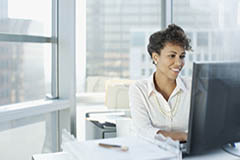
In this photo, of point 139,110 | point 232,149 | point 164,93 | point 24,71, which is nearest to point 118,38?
point 24,71

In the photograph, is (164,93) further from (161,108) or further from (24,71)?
(24,71)

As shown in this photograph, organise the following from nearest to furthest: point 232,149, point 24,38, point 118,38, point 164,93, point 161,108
A: point 232,149
point 161,108
point 164,93
point 24,38
point 118,38

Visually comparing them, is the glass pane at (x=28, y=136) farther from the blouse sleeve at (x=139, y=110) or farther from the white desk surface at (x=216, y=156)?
the white desk surface at (x=216, y=156)

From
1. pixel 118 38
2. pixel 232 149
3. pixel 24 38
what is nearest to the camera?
pixel 232 149

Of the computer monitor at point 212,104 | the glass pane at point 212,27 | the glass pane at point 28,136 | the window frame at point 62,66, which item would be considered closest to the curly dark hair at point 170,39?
the glass pane at point 212,27

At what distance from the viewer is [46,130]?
276cm

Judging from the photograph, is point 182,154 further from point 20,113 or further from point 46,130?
point 46,130

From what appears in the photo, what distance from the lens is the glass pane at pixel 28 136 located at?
2.39m

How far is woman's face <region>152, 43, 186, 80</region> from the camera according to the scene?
2.13 m

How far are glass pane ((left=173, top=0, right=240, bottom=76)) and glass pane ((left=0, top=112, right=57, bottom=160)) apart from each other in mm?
1369

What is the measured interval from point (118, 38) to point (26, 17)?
2.96 ft

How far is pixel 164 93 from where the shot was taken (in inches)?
81.4

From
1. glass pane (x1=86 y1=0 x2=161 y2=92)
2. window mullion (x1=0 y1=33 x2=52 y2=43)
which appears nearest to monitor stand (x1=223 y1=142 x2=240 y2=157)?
window mullion (x1=0 y1=33 x2=52 y2=43)

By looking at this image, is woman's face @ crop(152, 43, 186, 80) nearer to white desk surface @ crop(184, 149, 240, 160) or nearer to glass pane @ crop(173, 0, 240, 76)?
glass pane @ crop(173, 0, 240, 76)
